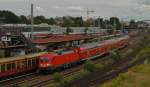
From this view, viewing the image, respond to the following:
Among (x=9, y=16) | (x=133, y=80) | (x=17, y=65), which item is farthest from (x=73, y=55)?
(x=9, y=16)

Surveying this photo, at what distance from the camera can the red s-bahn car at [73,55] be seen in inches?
1690

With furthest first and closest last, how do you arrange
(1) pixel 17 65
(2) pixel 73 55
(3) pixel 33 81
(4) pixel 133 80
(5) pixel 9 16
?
1. (5) pixel 9 16
2. (2) pixel 73 55
3. (1) pixel 17 65
4. (3) pixel 33 81
5. (4) pixel 133 80

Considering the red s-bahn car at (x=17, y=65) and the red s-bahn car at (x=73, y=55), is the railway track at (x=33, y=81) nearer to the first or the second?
the red s-bahn car at (x=17, y=65)

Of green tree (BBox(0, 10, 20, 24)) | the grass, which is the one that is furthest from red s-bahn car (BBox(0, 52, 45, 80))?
green tree (BBox(0, 10, 20, 24))

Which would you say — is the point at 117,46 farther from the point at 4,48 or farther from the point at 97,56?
the point at 4,48

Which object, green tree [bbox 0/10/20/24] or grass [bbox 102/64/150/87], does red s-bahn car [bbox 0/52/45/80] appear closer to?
grass [bbox 102/64/150/87]

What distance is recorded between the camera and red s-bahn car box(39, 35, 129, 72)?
141 feet

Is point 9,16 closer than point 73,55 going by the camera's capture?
No

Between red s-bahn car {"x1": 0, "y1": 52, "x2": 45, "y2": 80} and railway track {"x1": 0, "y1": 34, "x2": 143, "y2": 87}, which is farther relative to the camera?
Result: red s-bahn car {"x1": 0, "y1": 52, "x2": 45, "y2": 80}

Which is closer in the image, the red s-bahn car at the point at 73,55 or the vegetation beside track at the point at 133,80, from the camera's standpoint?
the vegetation beside track at the point at 133,80

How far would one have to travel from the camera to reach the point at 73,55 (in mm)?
49906

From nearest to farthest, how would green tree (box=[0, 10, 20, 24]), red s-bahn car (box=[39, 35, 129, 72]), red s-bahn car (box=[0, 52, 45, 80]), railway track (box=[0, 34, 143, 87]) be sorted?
railway track (box=[0, 34, 143, 87]) → red s-bahn car (box=[0, 52, 45, 80]) → red s-bahn car (box=[39, 35, 129, 72]) → green tree (box=[0, 10, 20, 24])

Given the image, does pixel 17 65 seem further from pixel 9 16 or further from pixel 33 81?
pixel 9 16

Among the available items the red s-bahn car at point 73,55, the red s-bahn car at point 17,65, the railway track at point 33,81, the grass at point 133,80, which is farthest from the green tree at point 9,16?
the grass at point 133,80
